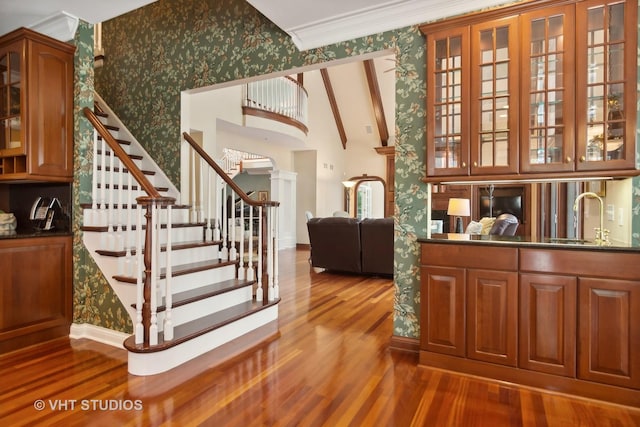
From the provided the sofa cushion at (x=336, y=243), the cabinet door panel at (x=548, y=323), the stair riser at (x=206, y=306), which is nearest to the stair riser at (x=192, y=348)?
the stair riser at (x=206, y=306)

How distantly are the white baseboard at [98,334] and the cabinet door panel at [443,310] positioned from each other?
230 cm

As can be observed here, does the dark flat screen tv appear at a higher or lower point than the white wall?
lower

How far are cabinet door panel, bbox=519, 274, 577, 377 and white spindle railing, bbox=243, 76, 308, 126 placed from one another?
567 centimetres

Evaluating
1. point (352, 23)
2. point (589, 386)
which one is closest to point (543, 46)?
point (352, 23)

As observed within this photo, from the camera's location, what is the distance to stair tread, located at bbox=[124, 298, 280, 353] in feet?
8.06

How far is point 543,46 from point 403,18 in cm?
101

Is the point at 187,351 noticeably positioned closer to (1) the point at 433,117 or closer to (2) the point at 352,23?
(1) the point at 433,117

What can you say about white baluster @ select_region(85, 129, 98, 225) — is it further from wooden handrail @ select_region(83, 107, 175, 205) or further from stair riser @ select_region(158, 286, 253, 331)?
stair riser @ select_region(158, 286, 253, 331)

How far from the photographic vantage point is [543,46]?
239cm

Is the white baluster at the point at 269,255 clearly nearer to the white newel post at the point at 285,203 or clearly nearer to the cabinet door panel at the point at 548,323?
the cabinet door panel at the point at 548,323

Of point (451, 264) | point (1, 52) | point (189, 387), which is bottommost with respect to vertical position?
point (189, 387)

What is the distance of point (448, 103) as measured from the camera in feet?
8.73

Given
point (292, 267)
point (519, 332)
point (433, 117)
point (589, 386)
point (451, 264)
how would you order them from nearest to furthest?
point (589, 386), point (519, 332), point (451, 264), point (433, 117), point (292, 267)

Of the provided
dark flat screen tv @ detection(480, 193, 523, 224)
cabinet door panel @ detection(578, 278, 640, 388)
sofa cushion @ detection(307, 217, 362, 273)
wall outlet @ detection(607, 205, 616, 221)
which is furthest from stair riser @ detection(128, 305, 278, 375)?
dark flat screen tv @ detection(480, 193, 523, 224)
